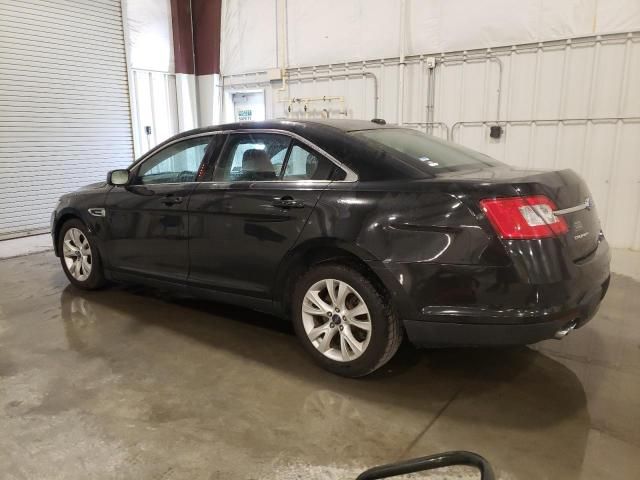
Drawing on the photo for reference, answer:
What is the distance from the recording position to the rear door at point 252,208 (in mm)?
2883

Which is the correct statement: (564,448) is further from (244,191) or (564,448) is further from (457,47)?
(457,47)

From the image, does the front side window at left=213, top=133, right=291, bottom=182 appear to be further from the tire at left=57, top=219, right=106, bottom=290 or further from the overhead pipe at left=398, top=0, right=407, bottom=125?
the overhead pipe at left=398, top=0, right=407, bottom=125

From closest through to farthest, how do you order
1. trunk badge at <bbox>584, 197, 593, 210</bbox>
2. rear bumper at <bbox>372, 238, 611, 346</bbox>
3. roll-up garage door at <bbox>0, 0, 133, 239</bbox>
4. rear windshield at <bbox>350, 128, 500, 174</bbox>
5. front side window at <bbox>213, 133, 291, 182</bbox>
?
1. rear bumper at <bbox>372, 238, 611, 346</bbox>
2. trunk badge at <bbox>584, 197, 593, 210</bbox>
3. rear windshield at <bbox>350, 128, 500, 174</bbox>
4. front side window at <bbox>213, 133, 291, 182</bbox>
5. roll-up garage door at <bbox>0, 0, 133, 239</bbox>

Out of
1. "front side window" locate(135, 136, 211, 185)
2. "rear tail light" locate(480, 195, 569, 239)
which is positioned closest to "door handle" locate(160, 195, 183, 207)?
"front side window" locate(135, 136, 211, 185)

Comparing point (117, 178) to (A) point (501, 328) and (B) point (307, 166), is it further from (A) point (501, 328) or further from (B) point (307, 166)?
(A) point (501, 328)

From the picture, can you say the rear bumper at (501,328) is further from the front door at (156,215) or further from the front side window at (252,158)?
the front door at (156,215)

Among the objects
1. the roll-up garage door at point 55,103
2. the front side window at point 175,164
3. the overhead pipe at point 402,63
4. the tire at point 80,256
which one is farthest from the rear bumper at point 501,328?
the roll-up garage door at point 55,103

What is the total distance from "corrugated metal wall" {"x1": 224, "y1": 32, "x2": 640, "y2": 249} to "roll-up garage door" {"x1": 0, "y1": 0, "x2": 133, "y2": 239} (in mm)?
4388

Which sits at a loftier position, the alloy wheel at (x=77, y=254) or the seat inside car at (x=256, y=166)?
the seat inside car at (x=256, y=166)

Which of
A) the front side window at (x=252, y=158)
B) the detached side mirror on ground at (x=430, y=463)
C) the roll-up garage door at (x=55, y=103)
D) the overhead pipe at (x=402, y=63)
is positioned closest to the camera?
the detached side mirror on ground at (x=430, y=463)

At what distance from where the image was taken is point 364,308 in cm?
265

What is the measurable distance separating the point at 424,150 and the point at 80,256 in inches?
125

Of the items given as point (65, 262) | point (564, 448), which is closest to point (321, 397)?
point (564, 448)

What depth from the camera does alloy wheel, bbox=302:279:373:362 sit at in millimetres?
2701
